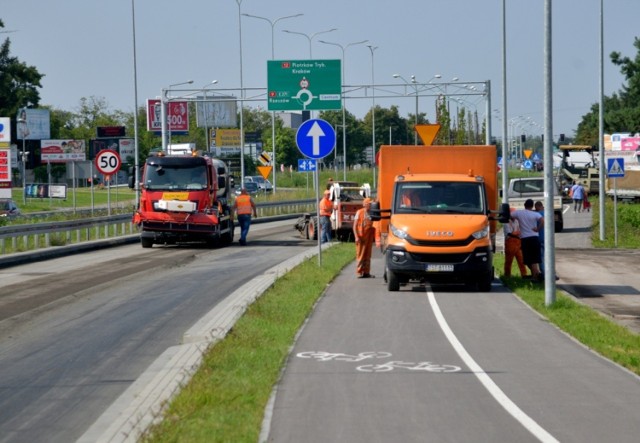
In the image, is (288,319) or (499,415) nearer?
(499,415)

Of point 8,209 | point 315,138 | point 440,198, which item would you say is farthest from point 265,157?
point 440,198

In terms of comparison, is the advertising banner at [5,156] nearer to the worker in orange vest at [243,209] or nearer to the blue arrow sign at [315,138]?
the worker in orange vest at [243,209]

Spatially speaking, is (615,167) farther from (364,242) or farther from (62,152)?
(62,152)

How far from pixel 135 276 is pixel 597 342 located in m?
13.1

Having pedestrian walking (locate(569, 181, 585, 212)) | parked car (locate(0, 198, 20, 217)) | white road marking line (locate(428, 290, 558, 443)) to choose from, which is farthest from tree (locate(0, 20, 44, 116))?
white road marking line (locate(428, 290, 558, 443))

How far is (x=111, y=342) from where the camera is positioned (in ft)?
47.8

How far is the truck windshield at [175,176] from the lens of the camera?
119 ft

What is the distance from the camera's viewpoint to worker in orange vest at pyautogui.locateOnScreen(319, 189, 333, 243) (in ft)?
118

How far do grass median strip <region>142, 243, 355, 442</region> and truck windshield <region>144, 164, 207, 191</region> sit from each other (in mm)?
17365

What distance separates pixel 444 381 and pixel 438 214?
34.2 feet

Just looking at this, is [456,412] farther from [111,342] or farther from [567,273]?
[567,273]

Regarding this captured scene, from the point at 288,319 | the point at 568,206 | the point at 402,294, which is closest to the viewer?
the point at 288,319

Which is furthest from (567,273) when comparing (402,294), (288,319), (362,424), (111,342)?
(362,424)

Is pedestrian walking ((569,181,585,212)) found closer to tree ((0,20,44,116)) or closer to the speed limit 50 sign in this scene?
the speed limit 50 sign
